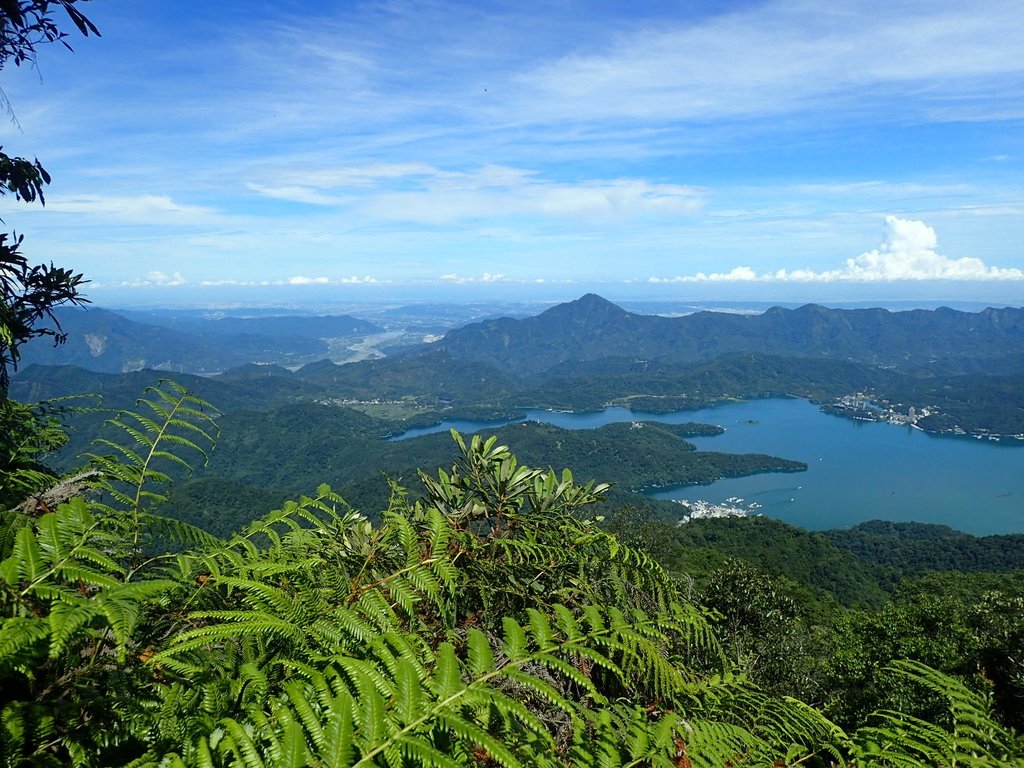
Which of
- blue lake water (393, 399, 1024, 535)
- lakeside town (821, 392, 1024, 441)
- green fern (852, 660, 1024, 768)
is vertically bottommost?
blue lake water (393, 399, 1024, 535)

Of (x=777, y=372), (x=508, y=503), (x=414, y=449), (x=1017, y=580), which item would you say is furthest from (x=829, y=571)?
(x=777, y=372)

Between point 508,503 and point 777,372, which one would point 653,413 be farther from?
point 508,503

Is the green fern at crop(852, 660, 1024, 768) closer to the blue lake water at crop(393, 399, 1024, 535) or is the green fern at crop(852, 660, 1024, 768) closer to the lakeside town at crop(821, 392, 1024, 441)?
the blue lake water at crop(393, 399, 1024, 535)

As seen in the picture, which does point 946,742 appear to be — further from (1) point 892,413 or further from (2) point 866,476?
(1) point 892,413

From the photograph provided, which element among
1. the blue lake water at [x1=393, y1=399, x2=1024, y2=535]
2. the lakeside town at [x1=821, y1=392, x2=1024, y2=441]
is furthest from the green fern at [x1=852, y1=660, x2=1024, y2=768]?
the lakeside town at [x1=821, y1=392, x2=1024, y2=441]

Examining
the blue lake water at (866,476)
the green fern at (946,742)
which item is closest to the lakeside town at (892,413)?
the blue lake water at (866,476)

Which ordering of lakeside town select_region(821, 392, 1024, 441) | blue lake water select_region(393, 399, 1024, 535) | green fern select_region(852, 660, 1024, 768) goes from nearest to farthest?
1. green fern select_region(852, 660, 1024, 768)
2. blue lake water select_region(393, 399, 1024, 535)
3. lakeside town select_region(821, 392, 1024, 441)

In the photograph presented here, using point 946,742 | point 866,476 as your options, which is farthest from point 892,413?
point 946,742

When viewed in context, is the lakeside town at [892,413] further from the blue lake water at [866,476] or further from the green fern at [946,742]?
the green fern at [946,742]
